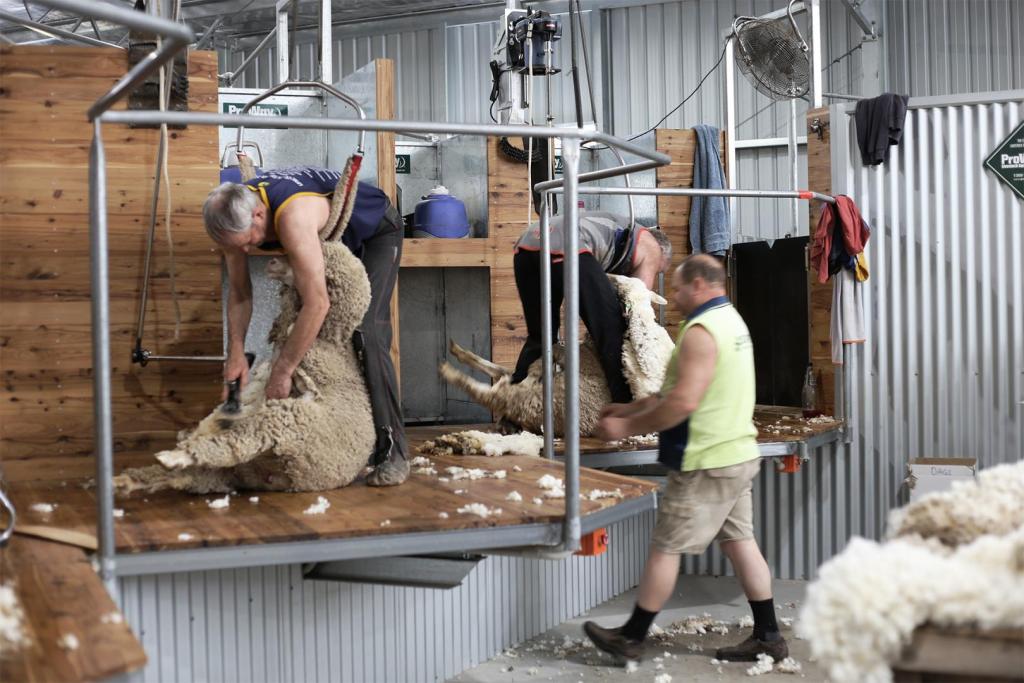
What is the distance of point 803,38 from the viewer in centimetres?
695

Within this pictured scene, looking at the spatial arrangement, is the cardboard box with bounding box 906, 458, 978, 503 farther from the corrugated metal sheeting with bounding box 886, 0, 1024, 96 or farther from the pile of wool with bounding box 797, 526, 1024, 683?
the corrugated metal sheeting with bounding box 886, 0, 1024, 96

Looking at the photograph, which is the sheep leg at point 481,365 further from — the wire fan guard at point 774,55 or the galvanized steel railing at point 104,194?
the wire fan guard at point 774,55

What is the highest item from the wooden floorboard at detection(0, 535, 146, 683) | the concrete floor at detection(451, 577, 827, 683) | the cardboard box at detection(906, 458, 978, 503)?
the wooden floorboard at detection(0, 535, 146, 683)

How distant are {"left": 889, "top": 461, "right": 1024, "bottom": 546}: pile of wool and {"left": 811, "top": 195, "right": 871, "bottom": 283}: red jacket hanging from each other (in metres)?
2.95

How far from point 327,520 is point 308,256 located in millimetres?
994

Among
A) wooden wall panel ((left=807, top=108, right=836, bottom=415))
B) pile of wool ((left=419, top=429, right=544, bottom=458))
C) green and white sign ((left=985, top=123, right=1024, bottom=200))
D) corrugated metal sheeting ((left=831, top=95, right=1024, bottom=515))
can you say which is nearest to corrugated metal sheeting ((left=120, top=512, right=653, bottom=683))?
pile of wool ((left=419, top=429, right=544, bottom=458))

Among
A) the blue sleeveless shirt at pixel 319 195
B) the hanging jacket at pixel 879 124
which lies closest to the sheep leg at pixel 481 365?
the blue sleeveless shirt at pixel 319 195

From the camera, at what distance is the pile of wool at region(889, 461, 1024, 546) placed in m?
2.66

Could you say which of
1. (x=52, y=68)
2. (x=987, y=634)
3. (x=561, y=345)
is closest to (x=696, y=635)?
(x=561, y=345)

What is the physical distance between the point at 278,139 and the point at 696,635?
11.3 ft

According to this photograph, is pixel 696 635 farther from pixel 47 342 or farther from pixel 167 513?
pixel 47 342

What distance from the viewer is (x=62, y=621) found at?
250cm

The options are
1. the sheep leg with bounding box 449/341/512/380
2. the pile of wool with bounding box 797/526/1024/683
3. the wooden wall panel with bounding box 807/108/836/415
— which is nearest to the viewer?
the pile of wool with bounding box 797/526/1024/683

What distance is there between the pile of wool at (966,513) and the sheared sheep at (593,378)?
2.29 meters
